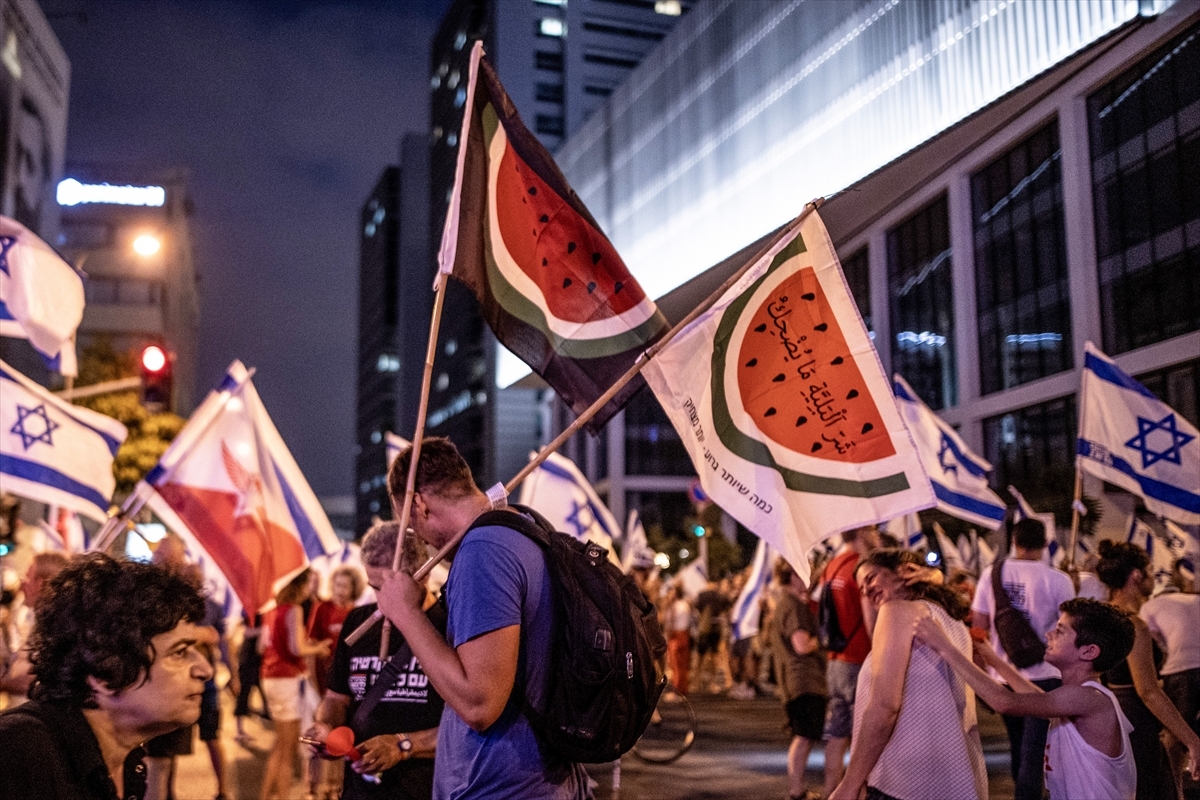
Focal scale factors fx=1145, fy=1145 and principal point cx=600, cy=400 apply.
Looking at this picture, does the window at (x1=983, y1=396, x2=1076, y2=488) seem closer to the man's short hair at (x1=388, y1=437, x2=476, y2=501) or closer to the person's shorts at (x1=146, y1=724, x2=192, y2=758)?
the person's shorts at (x1=146, y1=724, x2=192, y2=758)

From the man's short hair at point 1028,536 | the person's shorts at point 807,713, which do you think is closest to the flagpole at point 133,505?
the person's shorts at point 807,713

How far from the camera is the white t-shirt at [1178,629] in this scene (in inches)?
289

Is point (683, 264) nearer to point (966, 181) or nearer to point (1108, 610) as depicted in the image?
point (966, 181)

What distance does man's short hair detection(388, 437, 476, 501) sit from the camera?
3.31 meters

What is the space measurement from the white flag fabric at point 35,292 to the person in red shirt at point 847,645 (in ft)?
18.3

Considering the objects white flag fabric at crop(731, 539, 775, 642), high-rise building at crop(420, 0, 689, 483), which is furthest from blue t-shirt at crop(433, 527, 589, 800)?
high-rise building at crop(420, 0, 689, 483)

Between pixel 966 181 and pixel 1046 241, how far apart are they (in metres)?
5.75

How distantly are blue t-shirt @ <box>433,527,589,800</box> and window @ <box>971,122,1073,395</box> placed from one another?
33826 mm

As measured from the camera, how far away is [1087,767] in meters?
4.50

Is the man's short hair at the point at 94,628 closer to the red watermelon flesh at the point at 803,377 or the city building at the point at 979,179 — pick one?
the red watermelon flesh at the point at 803,377

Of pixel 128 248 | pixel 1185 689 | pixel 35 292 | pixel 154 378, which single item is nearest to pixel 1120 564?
pixel 1185 689

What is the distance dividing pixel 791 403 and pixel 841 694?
3.98m

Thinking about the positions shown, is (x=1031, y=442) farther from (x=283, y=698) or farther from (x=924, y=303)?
(x=283, y=698)

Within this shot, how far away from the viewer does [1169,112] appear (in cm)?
2922
